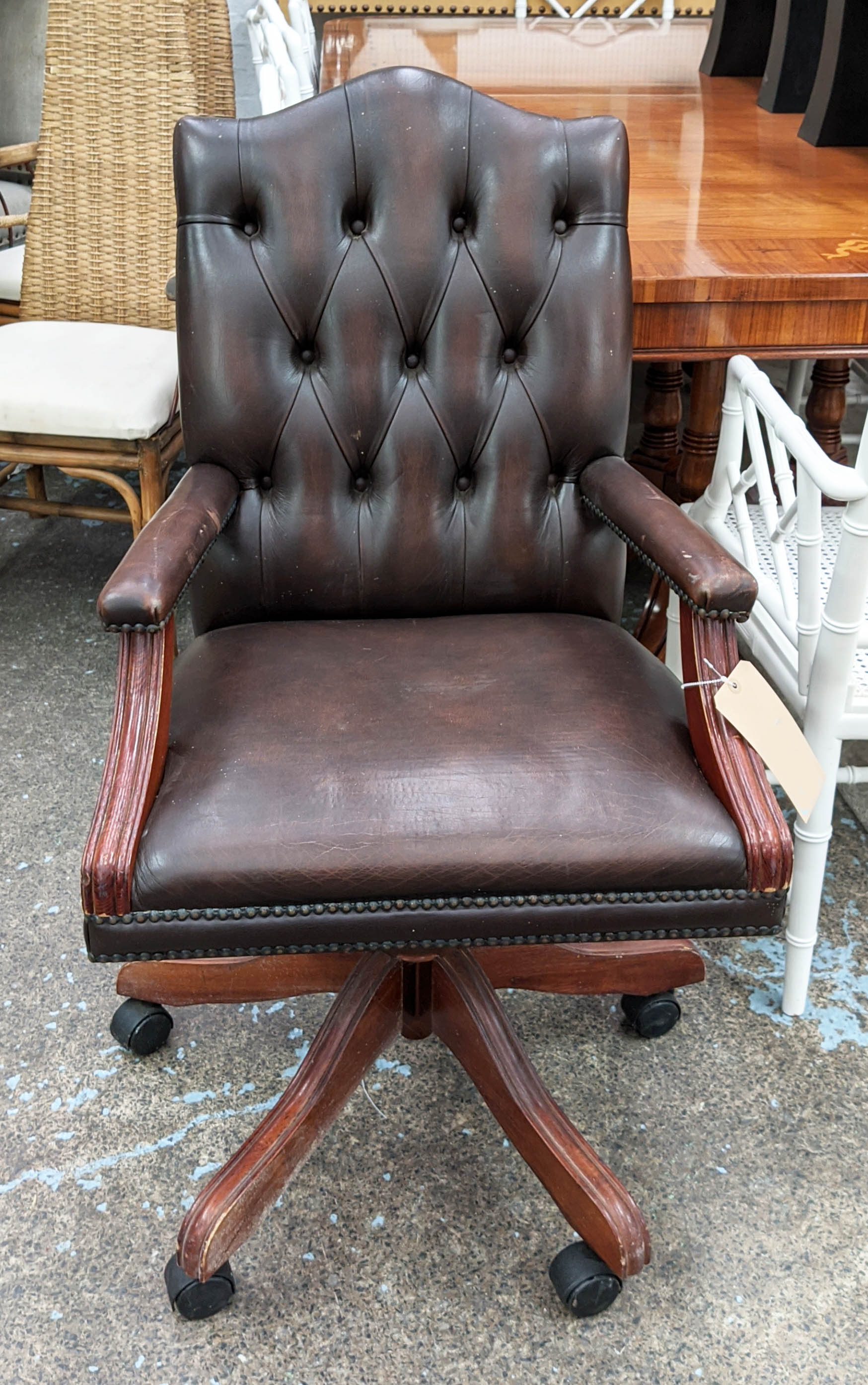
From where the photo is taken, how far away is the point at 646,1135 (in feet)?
4.06

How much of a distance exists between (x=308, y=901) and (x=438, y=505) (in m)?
0.54

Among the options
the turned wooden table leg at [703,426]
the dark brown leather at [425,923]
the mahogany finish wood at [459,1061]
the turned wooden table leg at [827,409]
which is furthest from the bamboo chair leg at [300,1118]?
the turned wooden table leg at [827,409]

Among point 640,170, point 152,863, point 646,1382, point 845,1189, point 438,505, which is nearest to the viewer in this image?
point 152,863

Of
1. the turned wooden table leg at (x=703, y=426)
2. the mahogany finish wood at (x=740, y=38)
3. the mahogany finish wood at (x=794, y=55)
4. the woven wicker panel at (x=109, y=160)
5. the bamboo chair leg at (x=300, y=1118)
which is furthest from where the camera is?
the mahogany finish wood at (x=740, y=38)

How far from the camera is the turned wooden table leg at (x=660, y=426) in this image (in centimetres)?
182

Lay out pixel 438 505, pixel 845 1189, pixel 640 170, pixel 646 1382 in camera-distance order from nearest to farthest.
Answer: pixel 646 1382 < pixel 845 1189 < pixel 438 505 < pixel 640 170

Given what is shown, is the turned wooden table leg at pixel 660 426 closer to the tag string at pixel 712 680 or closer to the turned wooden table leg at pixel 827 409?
the turned wooden table leg at pixel 827 409

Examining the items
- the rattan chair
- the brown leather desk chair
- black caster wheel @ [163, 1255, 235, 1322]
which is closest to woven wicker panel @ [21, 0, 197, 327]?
the rattan chair

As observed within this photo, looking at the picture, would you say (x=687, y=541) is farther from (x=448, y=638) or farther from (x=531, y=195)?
(x=531, y=195)

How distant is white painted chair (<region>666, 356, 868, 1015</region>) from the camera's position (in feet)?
3.76

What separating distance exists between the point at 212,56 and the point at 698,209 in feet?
3.67

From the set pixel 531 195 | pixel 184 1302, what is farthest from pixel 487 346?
pixel 184 1302

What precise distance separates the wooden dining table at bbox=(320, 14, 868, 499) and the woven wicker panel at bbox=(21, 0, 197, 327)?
0.31m

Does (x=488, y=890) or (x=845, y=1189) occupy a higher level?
(x=488, y=890)
